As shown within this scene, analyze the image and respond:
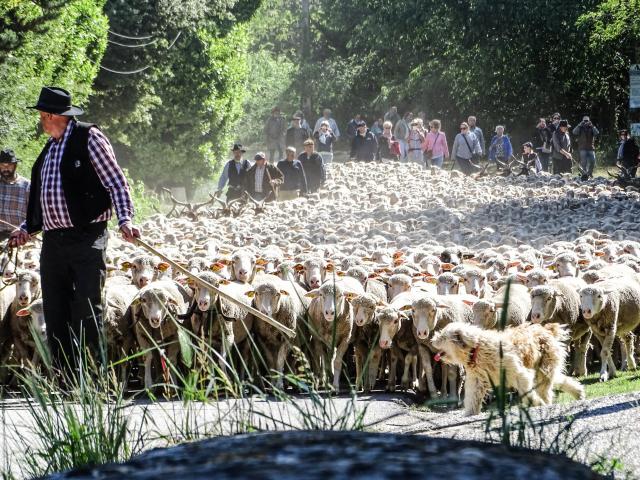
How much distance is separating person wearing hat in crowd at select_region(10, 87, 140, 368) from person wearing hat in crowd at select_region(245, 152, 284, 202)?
19894 mm

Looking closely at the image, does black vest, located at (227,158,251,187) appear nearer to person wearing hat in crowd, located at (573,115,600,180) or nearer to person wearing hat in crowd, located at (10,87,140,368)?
person wearing hat in crowd, located at (573,115,600,180)

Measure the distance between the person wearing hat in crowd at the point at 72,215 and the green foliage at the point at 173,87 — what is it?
20608 millimetres

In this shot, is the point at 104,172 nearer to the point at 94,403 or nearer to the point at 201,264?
the point at 94,403


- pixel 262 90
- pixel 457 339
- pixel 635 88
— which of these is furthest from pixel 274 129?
pixel 457 339

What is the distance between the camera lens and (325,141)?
37812 mm

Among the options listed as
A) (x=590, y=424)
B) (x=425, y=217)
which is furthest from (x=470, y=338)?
(x=425, y=217)

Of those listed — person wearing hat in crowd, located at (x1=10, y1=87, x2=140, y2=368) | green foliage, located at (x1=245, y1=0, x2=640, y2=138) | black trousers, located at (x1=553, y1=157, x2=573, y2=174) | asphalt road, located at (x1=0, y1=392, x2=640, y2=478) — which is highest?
green foliage, located at (x1=245, y1=0, x2=640, y2=138)

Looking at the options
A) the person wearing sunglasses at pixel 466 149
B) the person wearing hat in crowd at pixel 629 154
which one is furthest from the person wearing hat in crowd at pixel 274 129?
the person wearing hat in crowd at pixel 629 154

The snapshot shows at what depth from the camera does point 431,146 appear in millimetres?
37844

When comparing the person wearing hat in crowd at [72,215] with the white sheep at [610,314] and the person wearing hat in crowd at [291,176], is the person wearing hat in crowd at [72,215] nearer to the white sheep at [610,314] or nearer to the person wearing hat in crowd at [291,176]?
the white sheep at [610,314]

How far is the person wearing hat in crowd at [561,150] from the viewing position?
3697 cm

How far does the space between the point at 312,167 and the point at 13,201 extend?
58.8 ft

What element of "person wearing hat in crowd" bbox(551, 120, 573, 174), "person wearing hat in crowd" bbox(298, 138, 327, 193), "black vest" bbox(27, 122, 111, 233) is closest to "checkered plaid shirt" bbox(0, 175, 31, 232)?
"black vest" bbox(27, 122, 111, 233)

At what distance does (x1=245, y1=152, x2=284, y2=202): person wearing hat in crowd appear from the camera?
1117 inches
